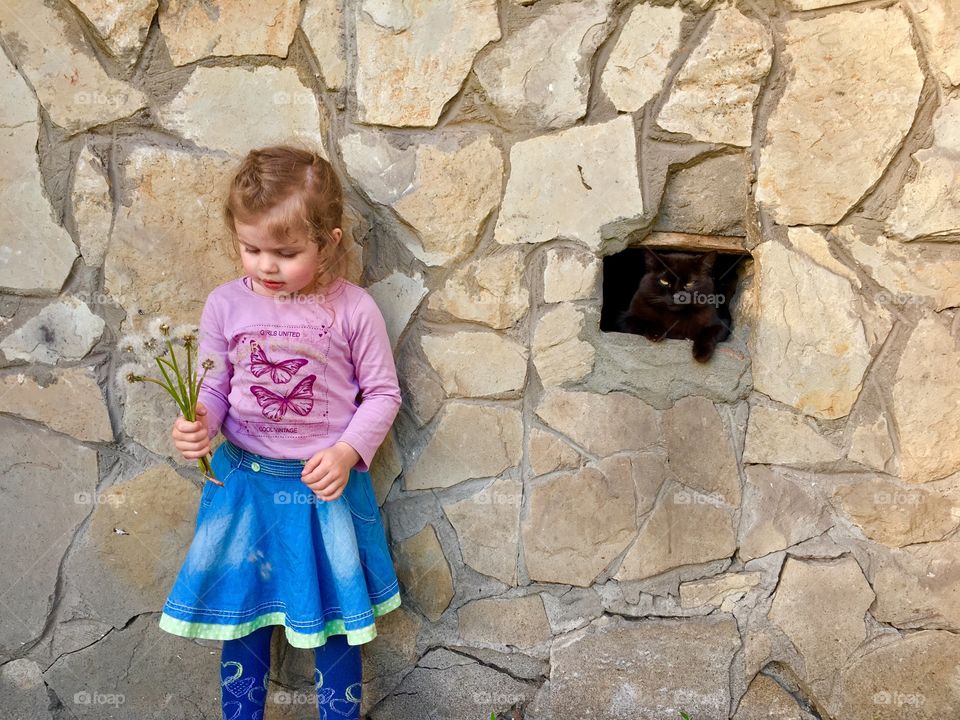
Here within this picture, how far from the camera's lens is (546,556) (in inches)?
83.5

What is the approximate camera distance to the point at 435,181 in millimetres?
1952

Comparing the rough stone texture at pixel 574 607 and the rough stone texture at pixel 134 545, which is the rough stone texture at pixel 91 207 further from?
the rough stone texture at pixel 574 607

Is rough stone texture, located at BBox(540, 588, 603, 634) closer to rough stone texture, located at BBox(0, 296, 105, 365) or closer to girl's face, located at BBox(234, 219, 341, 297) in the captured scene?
girl's face, located at BBox(234, 219, 341, 297)

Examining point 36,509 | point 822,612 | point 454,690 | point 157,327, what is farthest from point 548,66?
point 36,509

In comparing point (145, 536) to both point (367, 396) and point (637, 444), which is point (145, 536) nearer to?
point (367, 396)

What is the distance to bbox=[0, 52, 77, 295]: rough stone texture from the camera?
77.1 inches

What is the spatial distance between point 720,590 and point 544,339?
2.75 ft

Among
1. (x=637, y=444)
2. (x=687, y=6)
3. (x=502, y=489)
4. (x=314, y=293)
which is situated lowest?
(x=502, y=489)

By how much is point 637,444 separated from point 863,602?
2.36ft

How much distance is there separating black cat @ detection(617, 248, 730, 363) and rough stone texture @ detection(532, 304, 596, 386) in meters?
0.22

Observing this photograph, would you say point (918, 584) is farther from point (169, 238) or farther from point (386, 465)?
point (169, 238)

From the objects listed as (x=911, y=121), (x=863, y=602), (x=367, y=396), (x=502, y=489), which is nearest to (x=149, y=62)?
(x=367, y=396)

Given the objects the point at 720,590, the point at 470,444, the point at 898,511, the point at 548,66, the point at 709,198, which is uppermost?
the point at 548,66

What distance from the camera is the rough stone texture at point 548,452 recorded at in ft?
6.80
